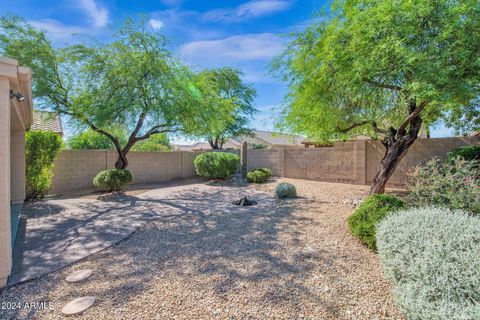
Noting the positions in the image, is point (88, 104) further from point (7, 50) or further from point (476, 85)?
point (476, 85)

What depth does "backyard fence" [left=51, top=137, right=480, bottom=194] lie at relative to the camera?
29.1 feet

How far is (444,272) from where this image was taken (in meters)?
2.16

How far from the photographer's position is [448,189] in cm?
423

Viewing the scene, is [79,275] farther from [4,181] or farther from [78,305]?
[4,181]

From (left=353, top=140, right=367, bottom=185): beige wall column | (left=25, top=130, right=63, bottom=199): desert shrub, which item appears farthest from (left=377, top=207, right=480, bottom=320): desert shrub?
(left=25, top=130, right=63, bottom=199): desert shrub

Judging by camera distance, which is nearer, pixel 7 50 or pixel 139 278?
pixel 139 278

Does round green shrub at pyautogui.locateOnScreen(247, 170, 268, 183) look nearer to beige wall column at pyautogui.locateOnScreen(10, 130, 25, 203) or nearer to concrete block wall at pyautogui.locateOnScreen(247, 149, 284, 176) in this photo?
concrete block wall at pyautogui.locateOnScreen(247, 149, 284, 176)

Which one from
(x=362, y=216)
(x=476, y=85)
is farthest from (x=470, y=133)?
(x=362, y=216)

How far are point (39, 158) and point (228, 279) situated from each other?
8.22m

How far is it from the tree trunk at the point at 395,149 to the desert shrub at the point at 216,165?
7.62 m

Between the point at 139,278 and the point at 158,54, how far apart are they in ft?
23.2

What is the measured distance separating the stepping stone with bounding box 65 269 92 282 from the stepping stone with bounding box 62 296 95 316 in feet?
1.78

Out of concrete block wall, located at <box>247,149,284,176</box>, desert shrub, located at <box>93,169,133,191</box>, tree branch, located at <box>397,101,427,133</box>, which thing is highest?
tree branch, located at <box>397,101,427,133</box>

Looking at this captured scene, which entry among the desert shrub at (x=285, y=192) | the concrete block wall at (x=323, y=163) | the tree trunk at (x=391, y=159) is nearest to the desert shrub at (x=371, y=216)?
the tree trunk at (x=391, y=159)
